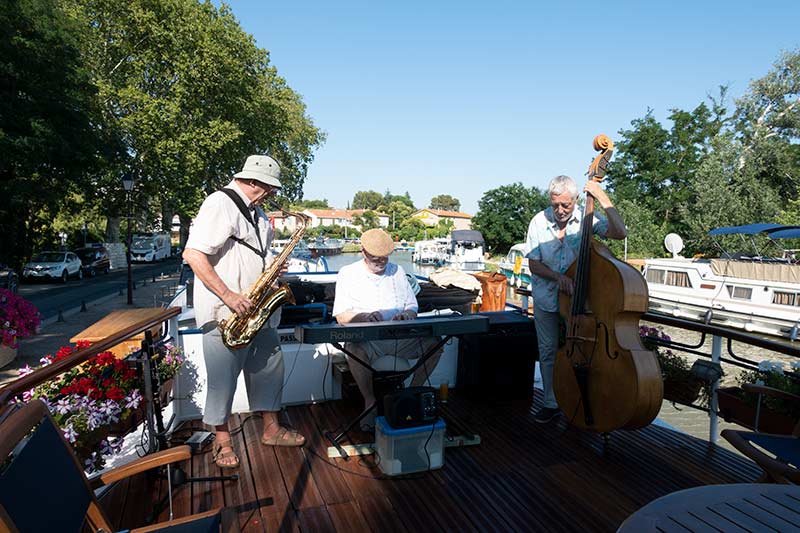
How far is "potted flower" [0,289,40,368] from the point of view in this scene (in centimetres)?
709

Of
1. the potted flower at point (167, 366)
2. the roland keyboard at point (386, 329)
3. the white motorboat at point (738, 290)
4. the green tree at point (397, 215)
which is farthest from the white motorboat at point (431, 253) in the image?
the green tree at point (397, 215)

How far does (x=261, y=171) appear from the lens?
9.48 feet

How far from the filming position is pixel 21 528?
1.20 meters

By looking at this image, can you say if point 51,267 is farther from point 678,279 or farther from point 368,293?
point 678,279

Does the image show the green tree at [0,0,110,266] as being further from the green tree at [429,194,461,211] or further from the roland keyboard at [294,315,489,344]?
the green tree at [429,194,461,211]

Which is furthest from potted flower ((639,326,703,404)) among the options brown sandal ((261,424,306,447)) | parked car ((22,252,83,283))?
parked car ((22,252,83,283))

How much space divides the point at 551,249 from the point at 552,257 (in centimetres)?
6

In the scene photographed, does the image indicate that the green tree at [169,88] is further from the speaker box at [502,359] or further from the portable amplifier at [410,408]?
the portable amplifier at [410,408]

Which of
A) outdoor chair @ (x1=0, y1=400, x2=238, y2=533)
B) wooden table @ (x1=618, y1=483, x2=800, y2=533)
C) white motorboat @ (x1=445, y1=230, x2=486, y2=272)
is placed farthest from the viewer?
white motorboat @ (x1=445, y1=230, x2=486, y2=272)

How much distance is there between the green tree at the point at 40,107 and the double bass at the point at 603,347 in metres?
14.8

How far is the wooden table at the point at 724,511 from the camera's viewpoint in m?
1.35

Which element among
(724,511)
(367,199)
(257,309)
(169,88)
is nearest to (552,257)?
(257,309)

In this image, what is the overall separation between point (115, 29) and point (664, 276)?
23963 millimetres

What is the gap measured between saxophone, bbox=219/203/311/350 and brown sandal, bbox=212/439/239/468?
63cm
